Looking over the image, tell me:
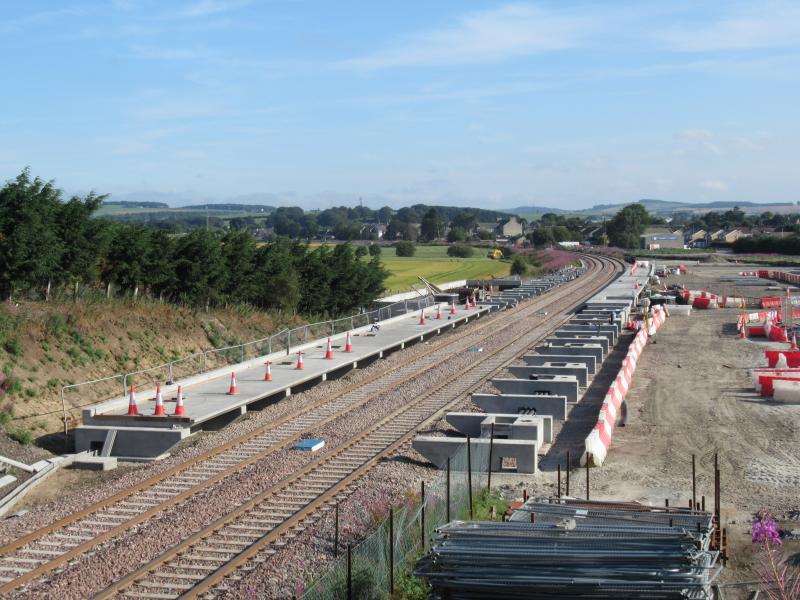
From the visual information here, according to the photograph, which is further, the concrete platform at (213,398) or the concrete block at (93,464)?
the concrete platform at (213,398)

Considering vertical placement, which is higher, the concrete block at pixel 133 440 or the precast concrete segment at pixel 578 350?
the precast concrete segment at pixel 578 350

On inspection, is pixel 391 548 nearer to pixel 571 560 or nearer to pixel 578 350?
pixel 571 560

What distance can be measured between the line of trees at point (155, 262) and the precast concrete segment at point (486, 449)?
41.8 feet

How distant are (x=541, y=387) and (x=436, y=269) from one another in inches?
2795

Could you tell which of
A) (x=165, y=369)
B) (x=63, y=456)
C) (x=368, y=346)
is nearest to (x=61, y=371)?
(x=165, y=369)

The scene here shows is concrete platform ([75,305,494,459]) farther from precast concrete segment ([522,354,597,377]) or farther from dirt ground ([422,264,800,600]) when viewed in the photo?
precast concrete segment ([522,354,597,377])

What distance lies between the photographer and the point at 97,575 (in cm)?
1075

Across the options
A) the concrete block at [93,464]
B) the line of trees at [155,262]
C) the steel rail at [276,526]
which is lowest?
the concrete block at [93,464]

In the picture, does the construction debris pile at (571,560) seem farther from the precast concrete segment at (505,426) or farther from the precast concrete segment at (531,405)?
the precast concrete segment at (531,405)

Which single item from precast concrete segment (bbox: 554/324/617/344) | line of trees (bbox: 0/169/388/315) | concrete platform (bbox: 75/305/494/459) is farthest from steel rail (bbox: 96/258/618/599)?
precast concrete segment (bbox: 554/324/617/344)

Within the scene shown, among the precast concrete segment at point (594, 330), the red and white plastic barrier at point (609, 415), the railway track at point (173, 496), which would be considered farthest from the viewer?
the precast concrete segment at point (594, 330)

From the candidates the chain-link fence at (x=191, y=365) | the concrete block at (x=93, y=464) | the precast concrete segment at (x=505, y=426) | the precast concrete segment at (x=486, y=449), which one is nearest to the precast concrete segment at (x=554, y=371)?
the precast concrete segment at (x=505, y=426)

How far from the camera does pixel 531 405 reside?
2030cm

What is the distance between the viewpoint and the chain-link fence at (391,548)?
31.3 feet
